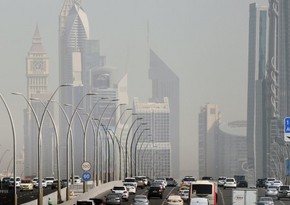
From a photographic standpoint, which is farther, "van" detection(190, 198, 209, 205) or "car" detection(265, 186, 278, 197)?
"car" detection(265, 186, 278, 197)

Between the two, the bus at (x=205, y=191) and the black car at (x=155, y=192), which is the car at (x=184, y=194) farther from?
the bus at (x=205, y=191)

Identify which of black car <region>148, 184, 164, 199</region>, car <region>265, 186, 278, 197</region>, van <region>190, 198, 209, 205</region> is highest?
van <region>190, 198, 209, 205</region>

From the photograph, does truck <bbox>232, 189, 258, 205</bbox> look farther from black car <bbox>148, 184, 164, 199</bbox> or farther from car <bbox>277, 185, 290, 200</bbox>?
car <bbox>277, 185, 290, 200</bbox>

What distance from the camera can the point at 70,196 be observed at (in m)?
97.4

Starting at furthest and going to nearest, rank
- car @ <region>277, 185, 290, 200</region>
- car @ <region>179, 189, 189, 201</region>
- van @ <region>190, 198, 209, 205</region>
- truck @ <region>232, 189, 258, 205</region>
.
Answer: car @ <region>277, 185, 290, 200</region> → car @ <region>179, 189, 189, 201</region> → truck @ <region>232, 189, 258, 205</region> → van @ <region>190, 198, 209, 205</region>

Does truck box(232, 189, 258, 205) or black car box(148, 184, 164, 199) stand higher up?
truck box(232, 189, 258, 205)

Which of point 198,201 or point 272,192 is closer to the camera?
point 198,201

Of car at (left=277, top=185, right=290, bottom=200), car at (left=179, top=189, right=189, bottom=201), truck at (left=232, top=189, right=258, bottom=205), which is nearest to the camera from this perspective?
truck at (left=232, top=189, right=258, bottom=205)

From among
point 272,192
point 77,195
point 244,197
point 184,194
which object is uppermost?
point 244,197

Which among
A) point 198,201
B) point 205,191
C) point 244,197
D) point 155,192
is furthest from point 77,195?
point 198,201

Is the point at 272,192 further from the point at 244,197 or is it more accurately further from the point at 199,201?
the point at 199,201

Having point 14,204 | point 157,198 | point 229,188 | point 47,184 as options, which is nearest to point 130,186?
point 157,198

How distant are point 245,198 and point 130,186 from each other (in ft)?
141

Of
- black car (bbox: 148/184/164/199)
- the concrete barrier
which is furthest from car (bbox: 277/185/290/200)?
the concrete barrier
